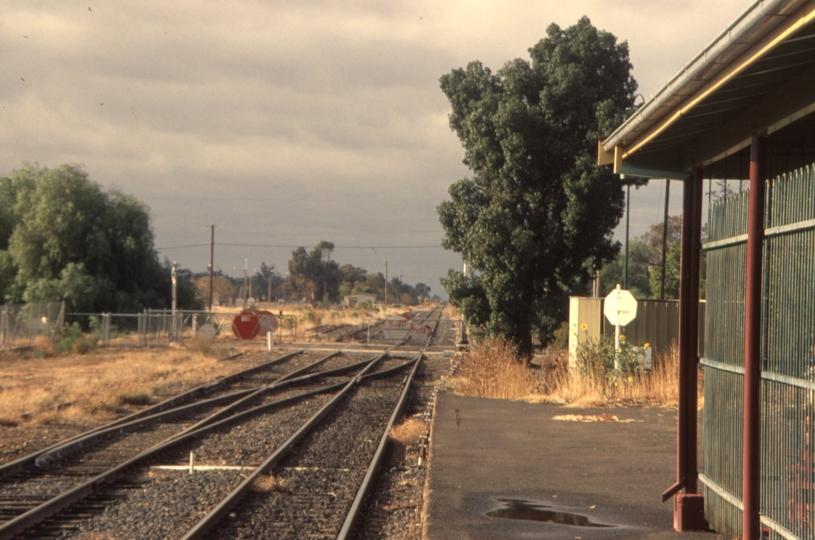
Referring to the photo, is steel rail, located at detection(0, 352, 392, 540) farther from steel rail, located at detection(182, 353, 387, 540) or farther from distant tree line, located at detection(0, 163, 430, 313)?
distant tree line, located at detection(0, 163, 430, 313)

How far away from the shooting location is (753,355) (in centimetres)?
571

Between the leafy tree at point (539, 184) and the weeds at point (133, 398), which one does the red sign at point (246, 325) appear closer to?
the leafy tree at point (539, 184)

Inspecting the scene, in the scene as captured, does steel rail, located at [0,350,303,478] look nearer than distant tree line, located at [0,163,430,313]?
Yes

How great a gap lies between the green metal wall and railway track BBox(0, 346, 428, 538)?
5.07m

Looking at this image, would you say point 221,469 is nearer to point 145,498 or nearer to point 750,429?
point 145,498

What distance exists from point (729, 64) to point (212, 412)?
50.8ft

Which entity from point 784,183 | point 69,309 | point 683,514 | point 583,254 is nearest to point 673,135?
point 784,183

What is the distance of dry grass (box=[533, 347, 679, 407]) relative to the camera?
18047 mm

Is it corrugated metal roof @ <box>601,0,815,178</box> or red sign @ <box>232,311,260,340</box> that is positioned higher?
corrugated metal roof @ <box>601,0,815,178</box>

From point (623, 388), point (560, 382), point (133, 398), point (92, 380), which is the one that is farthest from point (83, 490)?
point (92, 380)

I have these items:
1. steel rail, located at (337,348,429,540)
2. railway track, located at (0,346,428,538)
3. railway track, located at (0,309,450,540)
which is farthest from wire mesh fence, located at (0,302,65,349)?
steel rail, located at (337,348,429,540)

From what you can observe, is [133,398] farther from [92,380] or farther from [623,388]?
[623,388]

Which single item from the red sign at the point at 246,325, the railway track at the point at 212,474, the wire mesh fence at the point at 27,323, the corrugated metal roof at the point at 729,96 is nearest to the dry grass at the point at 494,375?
the railway track at the point at 212,474

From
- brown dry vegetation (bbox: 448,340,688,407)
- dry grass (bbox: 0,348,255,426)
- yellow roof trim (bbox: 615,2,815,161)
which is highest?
yellow roof trim (bbox: 615,2,815,161)
